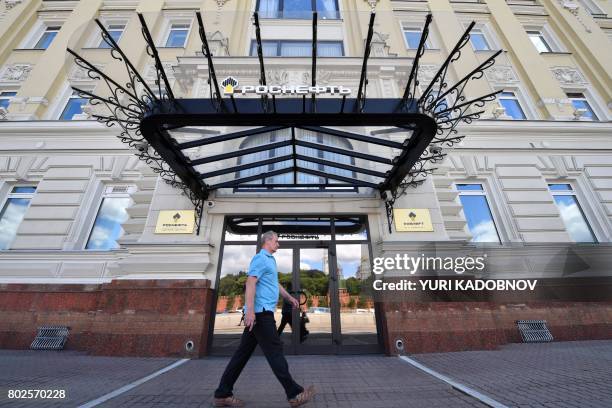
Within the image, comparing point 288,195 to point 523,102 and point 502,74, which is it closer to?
point 523,102

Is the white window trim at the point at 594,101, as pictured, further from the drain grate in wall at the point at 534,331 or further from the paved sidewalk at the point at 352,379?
the paved sidewalk at the point at 352,379

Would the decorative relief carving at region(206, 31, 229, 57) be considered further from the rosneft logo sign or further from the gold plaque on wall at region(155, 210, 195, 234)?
the gold plaque on wall at region(155, 210, 195, 234)

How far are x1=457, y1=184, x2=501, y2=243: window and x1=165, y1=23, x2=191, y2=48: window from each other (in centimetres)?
1181

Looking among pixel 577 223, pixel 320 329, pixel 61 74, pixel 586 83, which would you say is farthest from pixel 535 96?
pixel 61 74

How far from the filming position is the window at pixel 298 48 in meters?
10.1

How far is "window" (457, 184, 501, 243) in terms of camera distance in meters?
7.36

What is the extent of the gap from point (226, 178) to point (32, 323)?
5.08m

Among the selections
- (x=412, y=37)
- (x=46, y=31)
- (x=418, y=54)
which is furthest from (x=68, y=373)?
(x=412, y=37)

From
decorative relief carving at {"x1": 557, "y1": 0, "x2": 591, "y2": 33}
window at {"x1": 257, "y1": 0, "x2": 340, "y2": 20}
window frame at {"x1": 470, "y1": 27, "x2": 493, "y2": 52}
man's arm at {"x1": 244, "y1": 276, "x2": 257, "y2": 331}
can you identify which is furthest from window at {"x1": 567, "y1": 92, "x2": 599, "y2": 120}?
man's arm at {"x1": 244, "y1": 276, "x2": 257, "y2": 331}

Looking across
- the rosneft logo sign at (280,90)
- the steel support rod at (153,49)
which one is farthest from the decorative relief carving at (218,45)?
the steel support rod at (153,49)

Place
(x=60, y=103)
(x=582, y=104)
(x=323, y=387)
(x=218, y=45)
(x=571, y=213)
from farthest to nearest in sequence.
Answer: (x=582, y=104) < (x=218, y=45) < (x=60, y=103) < (x=571, y=213) < (x=323, y=387)

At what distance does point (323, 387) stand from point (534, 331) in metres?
5.69

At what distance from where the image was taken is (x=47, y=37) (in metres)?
11.3

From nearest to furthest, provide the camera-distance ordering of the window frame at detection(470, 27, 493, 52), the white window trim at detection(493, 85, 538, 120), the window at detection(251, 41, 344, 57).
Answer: the white window trim at detection(493, 85, 538, 120), the window at detection(251, 41, 344, 57), the window frame at detection(470, 27, 493, 52)
